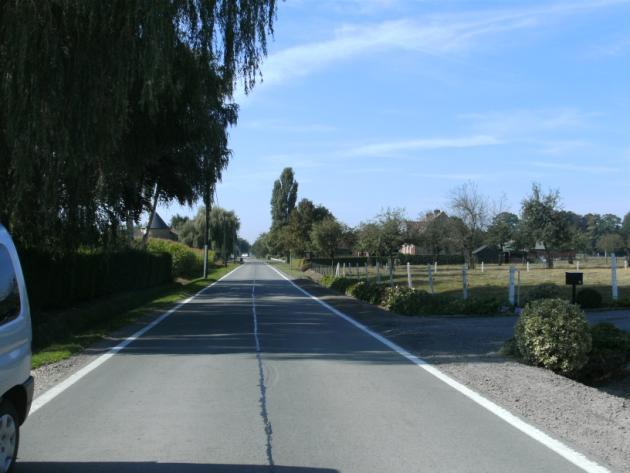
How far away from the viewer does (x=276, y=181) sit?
12619cm

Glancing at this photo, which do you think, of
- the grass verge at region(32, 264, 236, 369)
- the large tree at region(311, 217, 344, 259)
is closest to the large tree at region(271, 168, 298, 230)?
the large tree at region(311, 217, 344, 259)

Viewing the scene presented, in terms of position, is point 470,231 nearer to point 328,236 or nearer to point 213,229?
point 328,236

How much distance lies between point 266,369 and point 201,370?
97cm

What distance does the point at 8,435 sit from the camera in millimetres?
4695

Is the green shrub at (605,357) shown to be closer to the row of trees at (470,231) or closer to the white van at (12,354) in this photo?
the white van at (12,354)

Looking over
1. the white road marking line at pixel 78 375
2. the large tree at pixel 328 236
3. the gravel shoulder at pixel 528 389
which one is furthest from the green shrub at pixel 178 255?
the gravel shoulder at pixel 528 389

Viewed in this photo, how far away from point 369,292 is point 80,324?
12.2 m

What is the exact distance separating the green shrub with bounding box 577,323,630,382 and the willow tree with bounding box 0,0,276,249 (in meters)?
8.30

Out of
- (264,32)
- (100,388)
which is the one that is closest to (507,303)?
(264,32)

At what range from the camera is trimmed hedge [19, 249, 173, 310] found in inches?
648

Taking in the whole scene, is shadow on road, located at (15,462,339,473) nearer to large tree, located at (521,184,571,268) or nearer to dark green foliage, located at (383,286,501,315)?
dark green foliage, located at (383,286,501,315)

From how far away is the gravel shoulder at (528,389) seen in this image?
A: 6121 mm

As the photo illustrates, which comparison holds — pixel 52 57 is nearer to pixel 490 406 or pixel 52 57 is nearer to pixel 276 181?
pixel 490 406

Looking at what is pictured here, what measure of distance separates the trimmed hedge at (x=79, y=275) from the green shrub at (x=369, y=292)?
9847 millimetres
